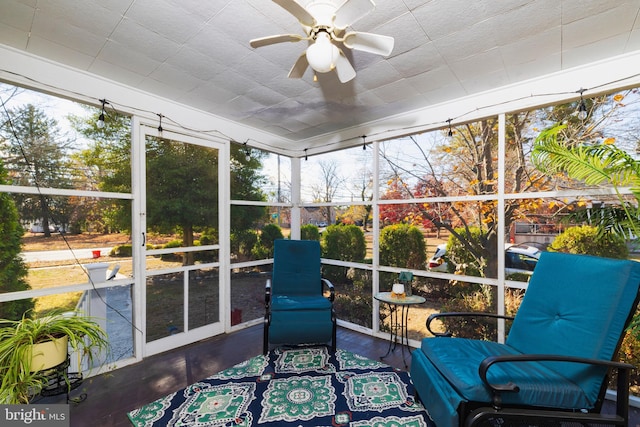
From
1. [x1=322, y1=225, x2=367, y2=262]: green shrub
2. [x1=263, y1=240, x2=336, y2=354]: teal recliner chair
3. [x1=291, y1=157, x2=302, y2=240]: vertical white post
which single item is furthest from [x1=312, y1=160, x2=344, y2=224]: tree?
[x1=263, y1=240, x2=336, y2=354]: teal recliner chair

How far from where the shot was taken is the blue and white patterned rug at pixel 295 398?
1.95 meters

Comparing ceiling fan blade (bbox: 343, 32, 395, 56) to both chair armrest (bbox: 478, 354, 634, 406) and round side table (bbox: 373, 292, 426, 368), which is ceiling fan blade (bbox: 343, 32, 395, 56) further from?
round side table (bbox: 373, 292, 426, 368)

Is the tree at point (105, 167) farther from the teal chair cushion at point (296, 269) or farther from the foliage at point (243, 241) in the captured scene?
the teal chair cushion at point (296, 269)

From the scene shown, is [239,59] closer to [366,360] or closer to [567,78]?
[567,78]

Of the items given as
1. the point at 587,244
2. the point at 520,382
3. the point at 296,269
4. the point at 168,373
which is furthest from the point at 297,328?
the point at 587,244

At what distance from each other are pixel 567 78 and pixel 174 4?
3035 millimetres

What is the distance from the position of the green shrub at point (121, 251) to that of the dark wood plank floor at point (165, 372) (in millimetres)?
1066

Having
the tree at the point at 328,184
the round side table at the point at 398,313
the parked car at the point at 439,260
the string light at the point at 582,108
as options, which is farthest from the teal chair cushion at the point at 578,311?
the tree at the point at 328,184

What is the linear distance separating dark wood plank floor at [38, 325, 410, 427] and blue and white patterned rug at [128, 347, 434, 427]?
140 mm

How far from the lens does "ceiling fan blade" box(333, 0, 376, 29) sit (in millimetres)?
1351

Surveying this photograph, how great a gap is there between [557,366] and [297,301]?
2105 mm

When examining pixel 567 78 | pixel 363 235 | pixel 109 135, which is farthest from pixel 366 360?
pixel 109 135

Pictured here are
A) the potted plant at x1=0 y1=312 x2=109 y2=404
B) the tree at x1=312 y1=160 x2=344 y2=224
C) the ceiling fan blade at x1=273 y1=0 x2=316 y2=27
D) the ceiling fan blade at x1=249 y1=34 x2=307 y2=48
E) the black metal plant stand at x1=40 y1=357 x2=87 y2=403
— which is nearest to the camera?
the ceiling fan blade at x1=273 y1=0 x2=316 y2=27

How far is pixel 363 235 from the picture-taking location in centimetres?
380
